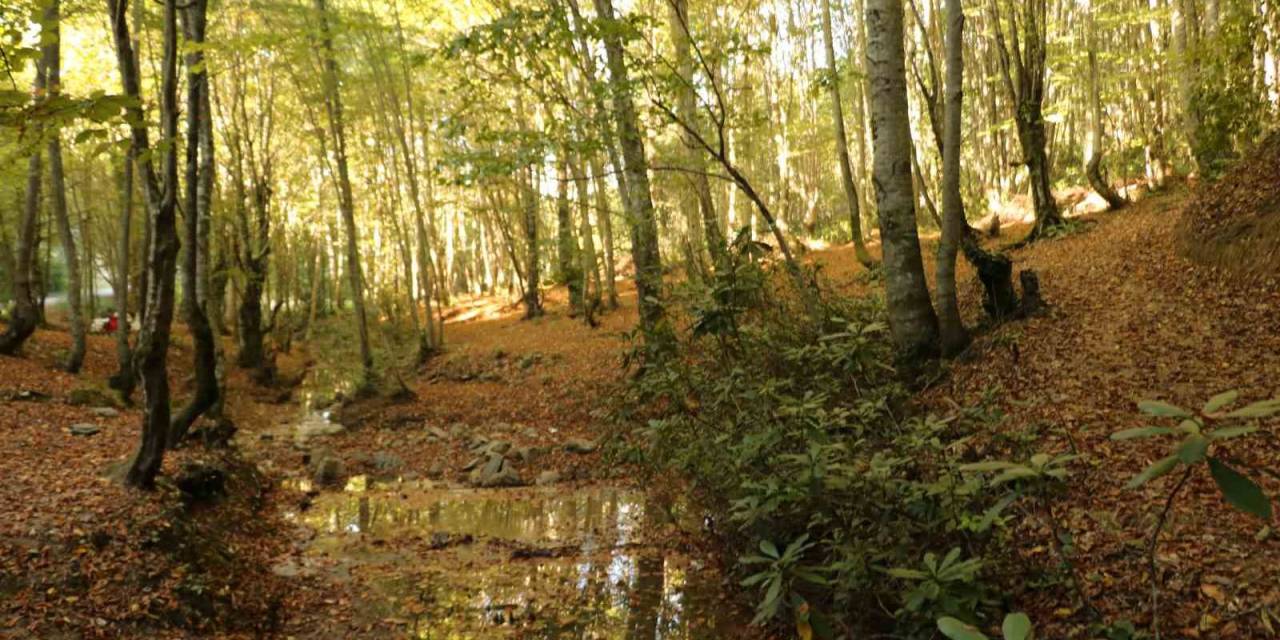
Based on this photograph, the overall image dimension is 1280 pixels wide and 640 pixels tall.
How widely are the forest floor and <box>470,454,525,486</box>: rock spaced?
0.24 m

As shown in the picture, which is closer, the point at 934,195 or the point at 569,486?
the point at 569,486

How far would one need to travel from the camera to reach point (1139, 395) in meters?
5.30

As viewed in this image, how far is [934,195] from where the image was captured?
83.9 ft

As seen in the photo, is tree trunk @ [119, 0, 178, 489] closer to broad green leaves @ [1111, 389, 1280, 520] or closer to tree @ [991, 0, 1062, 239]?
broad green leaves @ [1111, 389, 1280, 520]

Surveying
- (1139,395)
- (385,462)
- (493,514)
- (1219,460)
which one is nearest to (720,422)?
(1139,395)

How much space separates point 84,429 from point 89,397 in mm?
2645

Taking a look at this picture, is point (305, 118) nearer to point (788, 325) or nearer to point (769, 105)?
point (769, 105)

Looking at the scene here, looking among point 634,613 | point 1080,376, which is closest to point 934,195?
point 1080,376

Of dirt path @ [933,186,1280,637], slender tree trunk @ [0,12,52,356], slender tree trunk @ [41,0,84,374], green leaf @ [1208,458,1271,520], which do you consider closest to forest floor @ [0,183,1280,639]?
dirt path @ [933,186,1280,637]

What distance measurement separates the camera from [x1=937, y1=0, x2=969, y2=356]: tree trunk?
7.01 m

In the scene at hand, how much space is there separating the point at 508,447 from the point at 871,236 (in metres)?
14.3

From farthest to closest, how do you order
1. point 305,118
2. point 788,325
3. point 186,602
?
point 305,118 < point 788,325 < point 186,602

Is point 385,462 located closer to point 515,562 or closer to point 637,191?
point 515,562

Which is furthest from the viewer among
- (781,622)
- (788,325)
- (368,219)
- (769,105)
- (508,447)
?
(368,219)
